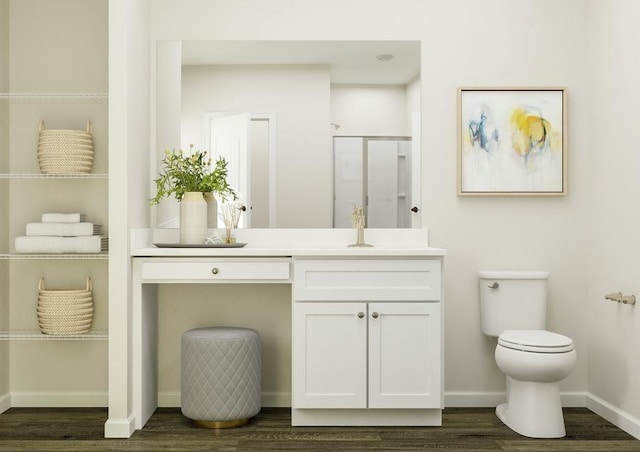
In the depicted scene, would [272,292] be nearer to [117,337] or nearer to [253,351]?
[253,351]

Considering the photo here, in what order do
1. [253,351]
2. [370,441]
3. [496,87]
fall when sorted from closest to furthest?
[370,441] < [253,351] < [496,87]

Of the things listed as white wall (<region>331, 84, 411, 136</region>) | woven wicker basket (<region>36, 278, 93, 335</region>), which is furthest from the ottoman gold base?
white wall (<region>331, 84, 411, 136</region>)

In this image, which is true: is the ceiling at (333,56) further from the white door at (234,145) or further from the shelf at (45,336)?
the shelf at (45,336)

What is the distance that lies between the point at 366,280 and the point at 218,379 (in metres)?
0.82

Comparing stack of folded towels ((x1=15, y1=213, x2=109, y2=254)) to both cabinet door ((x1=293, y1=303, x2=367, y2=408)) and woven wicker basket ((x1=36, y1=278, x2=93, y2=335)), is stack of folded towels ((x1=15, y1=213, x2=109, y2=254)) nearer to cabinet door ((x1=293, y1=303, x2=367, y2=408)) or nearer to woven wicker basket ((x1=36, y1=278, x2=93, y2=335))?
woven wicker basket ((x1=36, y1=278, x2=93, y2=335))

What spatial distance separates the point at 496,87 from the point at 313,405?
186 cm

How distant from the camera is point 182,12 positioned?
137 inches

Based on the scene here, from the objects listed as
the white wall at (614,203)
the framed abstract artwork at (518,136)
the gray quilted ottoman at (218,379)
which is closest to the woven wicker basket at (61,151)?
the gray quilted ottoman at (218,379)

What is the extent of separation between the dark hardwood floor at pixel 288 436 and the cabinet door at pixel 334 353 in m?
0.17

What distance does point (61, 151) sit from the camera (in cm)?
321

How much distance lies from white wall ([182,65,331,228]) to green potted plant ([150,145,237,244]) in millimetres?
99

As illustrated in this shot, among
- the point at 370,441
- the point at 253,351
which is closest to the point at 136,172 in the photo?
the point at 253,351

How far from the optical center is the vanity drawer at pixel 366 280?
9.93 ft

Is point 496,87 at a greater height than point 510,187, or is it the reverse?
point 496,87
